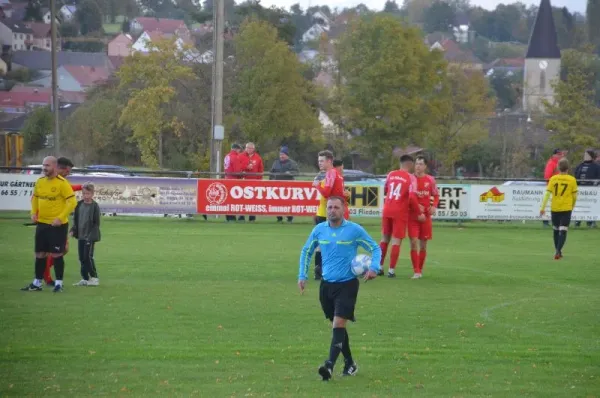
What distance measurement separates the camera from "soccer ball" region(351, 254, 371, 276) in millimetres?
10070

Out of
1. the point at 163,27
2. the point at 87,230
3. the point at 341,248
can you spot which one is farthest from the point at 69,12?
the point at 163,27

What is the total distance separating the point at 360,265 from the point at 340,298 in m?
0.39

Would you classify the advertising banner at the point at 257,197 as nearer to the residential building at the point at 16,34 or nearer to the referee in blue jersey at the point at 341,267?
the residential building at the point at 16,34

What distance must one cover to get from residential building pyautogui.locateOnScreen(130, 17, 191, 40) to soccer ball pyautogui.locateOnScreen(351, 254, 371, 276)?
138 ft

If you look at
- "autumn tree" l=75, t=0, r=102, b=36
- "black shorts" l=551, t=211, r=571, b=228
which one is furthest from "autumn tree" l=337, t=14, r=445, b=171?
"autumn tree" l=75, t=0, r=102, b=36

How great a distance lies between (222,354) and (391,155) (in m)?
57.9

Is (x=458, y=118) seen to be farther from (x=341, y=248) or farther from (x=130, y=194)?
(x=341, y=248)

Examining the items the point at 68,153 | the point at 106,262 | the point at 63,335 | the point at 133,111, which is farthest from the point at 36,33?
the point at 133,111

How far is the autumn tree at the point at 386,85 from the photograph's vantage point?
6656 centimetres

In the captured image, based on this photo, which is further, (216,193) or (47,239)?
(216,193)

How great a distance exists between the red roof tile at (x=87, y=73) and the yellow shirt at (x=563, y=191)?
99.1 ft

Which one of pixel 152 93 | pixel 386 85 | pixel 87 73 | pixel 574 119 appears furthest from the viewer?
pixel 386 85

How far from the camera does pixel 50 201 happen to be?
50.0ft

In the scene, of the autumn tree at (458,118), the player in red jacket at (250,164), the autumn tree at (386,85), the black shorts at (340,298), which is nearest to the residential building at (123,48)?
the autumn tree at (386,85)
